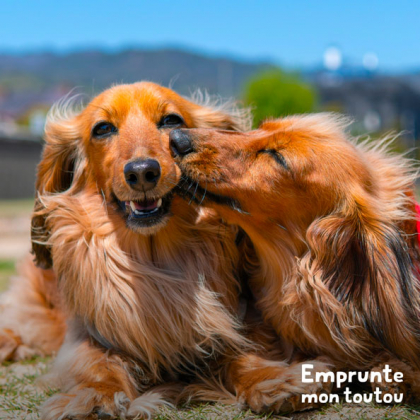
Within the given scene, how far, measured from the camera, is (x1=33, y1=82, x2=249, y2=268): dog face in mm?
2754

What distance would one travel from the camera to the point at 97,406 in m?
2.44

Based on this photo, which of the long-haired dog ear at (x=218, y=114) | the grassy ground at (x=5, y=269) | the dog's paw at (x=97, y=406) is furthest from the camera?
the grassy ground at (x=5, y=269)

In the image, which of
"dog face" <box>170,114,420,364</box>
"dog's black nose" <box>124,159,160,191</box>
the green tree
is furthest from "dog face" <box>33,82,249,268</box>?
the green tree

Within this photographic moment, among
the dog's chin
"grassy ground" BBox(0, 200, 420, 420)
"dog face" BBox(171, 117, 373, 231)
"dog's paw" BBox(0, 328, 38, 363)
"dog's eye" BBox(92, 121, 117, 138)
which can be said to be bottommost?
"dog's paw" BBox(0, 328, 38, 363)

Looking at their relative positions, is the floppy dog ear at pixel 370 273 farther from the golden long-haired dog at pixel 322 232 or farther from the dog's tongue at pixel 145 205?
the dog's tongue at pixel 145 205

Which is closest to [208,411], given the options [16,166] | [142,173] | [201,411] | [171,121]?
[201,411]

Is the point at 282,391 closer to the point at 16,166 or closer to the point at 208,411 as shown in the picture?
the point at 208,411

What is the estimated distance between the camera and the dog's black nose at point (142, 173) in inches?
105

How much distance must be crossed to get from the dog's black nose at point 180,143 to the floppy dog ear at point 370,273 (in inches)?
27.8

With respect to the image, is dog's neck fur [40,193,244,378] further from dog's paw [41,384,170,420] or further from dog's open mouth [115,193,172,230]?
dog's paw [41,384,170,420]

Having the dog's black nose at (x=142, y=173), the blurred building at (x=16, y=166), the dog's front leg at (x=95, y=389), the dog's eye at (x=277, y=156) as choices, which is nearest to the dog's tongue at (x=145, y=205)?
the dog's black nose at (x=142, y=173)

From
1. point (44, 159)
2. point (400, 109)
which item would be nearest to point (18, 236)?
point (44, 159)

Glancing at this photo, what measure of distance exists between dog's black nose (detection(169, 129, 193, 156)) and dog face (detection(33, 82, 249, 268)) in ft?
0.21

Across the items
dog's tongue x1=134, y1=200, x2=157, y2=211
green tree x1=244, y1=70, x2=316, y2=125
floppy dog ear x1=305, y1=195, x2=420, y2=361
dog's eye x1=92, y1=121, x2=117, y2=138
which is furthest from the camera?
green tree x1=244, y1=70, x2=316, y2=125
